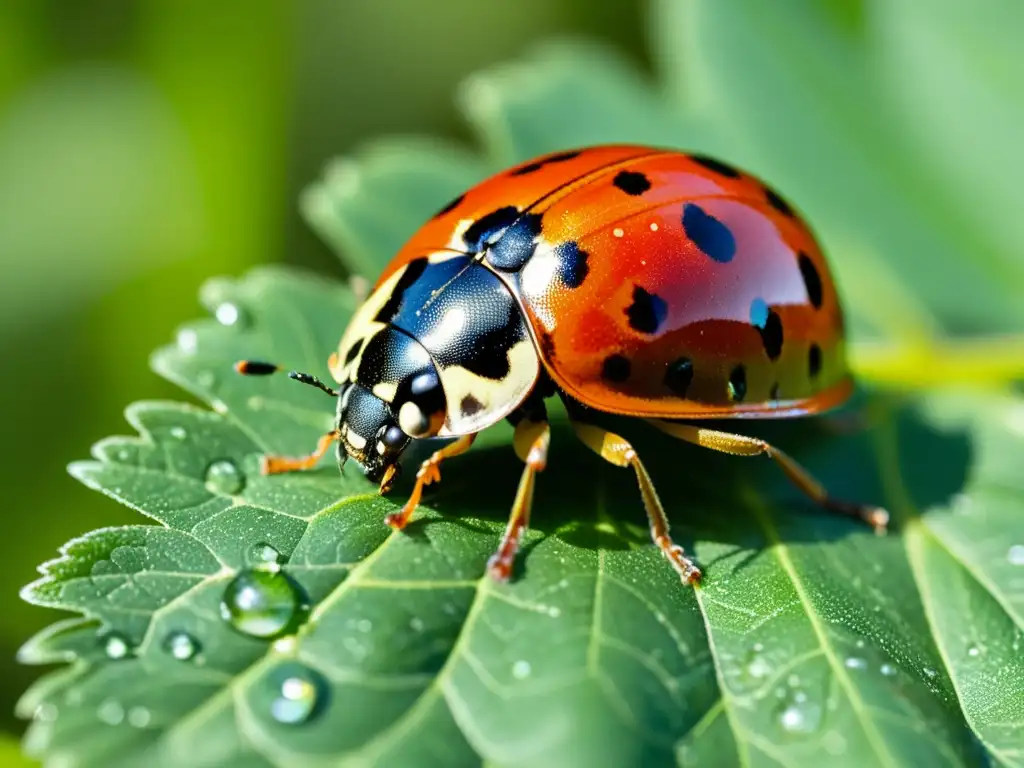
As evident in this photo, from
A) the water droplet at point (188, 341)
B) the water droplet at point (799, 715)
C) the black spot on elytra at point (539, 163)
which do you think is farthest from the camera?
the water droplet at point (188, 341)

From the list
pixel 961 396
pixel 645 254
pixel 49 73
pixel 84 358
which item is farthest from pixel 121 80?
pixel 961 396

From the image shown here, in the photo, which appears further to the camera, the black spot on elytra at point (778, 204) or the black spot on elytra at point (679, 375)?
the black spot on elytra at point (778, 204)

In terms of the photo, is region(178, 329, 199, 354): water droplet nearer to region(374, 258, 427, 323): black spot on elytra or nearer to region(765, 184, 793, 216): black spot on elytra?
region(374, 258, 427, 323): black spot on elytra

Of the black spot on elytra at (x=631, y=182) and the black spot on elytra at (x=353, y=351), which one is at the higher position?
the black spot on elytra at (x=631, y=182)

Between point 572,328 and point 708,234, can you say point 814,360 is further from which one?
point 572,328

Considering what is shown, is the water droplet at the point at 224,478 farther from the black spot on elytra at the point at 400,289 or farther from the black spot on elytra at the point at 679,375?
the black spot on elytra at the point at 679,375

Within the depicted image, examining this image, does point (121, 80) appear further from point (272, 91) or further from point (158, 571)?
point (158, 571)

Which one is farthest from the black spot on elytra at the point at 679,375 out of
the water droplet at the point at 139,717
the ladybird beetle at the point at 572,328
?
the water droplet at the point at 139,717
